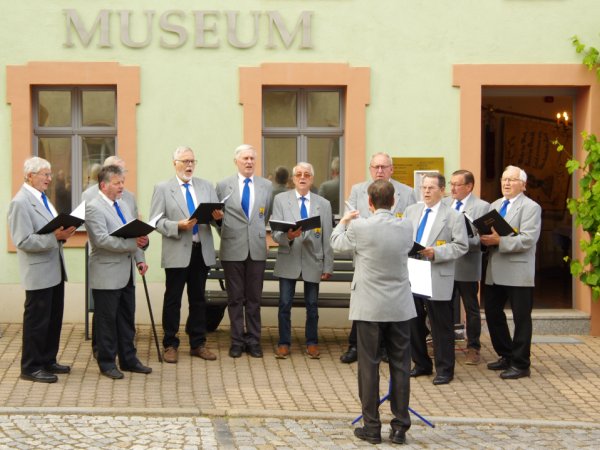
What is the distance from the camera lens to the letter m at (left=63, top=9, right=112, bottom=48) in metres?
13.0

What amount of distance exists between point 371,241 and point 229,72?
5311mm

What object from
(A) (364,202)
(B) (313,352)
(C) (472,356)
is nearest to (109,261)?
(B) (313,352)

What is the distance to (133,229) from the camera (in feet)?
33.4

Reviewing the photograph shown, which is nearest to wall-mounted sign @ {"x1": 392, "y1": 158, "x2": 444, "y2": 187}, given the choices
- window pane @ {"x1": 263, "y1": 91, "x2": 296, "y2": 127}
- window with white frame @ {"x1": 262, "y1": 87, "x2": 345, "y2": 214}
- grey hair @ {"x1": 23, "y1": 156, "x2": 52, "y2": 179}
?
window with white frame @ {"x1": 262, "y1": 87, "x2": 345, "y2": 214}

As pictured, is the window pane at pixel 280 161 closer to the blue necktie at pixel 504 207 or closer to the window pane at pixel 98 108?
the window pane at pixel 98 108

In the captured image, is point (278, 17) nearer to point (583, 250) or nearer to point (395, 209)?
point (395, 209)

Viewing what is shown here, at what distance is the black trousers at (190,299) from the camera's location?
36.9 ft

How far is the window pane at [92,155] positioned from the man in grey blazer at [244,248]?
2365 mm

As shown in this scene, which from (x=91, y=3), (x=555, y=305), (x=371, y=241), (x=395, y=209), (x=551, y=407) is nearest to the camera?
(x=371, y=241)

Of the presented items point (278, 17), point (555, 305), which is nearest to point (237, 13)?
point (278, 17)

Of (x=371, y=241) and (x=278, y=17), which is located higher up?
(x=278, y=17)

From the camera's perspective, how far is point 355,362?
11.4m

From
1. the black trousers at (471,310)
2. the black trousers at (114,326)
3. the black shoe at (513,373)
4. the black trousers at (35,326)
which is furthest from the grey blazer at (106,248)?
the black shoe at (513,373)

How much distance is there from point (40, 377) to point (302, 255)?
2776mm
